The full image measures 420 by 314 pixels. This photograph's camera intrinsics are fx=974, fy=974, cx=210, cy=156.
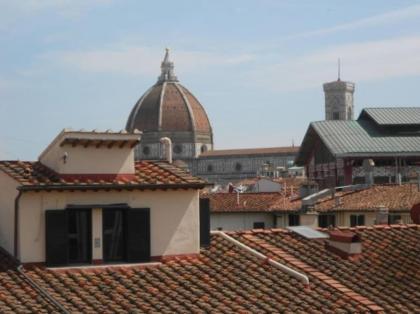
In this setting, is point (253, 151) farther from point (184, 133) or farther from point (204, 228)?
point (204, 228)

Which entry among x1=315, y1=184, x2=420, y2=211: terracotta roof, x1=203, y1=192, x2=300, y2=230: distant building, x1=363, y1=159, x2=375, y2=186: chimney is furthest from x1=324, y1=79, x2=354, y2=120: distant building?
x1=315, y1=184, x2=420, y2=211: terracotta roof

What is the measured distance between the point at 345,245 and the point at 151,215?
3.81 m

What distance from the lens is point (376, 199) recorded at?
1475 inches

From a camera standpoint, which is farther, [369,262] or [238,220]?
[238,220]

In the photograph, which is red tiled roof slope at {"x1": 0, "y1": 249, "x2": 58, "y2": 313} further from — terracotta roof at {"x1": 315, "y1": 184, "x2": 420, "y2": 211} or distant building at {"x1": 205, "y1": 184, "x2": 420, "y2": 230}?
terracotta roof at {"x1": 315, "y1": 184, "x2": 420, "y2": 211}

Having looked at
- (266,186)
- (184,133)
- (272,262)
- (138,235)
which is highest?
(184,133)

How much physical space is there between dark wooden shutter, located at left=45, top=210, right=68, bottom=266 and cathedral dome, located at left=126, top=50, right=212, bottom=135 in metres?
164

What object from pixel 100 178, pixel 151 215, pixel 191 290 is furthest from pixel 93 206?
pixel 191 290

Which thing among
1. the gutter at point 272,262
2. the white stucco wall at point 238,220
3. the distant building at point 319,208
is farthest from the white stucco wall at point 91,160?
the white stucco wall at point 238,220

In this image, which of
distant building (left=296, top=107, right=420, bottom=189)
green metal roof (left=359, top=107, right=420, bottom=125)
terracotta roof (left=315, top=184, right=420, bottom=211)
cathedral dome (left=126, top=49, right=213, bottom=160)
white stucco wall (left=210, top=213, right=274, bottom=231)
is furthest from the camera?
cathedral dome (left=126, top=49, right=213, bottom=160)

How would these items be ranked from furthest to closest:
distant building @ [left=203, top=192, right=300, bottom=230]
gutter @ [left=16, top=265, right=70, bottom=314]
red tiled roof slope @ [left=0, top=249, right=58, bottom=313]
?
distant building @ [left=203, top=192, right=300, bottom=230], gutter @ [left=16, top=265, right=70, bottom=314], red tiled roof slope @ [left=0, top=249, right=58, bottom=313]

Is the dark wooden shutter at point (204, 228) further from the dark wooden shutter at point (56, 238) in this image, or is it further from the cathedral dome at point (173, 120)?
the cathedral dome at point (173, 120)

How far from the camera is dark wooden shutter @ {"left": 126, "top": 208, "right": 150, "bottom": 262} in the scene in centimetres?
1599

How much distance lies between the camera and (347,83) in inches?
6585
